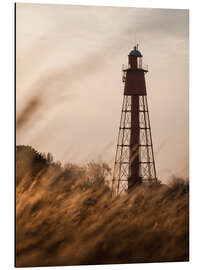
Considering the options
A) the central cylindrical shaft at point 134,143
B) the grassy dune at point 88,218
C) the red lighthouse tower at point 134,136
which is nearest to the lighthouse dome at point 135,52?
the red lighthouse tower at point 134,136

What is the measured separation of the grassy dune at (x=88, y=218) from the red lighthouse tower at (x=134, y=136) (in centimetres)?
14

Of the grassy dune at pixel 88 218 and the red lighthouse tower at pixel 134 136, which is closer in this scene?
the grassy dune at pixel 88 218

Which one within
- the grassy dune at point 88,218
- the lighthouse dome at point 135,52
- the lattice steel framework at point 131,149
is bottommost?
the grassy dune at point 88,218

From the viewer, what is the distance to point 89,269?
5.77 meters

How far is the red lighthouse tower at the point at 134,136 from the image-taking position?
5941mm

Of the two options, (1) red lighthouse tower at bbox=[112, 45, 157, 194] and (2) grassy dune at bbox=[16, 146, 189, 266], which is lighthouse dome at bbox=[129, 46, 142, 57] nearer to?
(1) red lighthouse tower at bbox=[112, 45, 157, 194]

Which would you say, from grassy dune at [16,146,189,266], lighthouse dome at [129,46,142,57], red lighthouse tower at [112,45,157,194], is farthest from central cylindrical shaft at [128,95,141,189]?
lighthouse dome at [129,46,142,57]

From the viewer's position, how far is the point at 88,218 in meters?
5.83

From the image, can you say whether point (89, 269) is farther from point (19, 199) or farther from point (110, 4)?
point (110, 4)

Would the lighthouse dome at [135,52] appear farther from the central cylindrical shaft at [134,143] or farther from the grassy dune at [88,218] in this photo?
the grassy dune at [88,218]

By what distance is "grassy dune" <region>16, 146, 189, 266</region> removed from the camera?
5719mm
